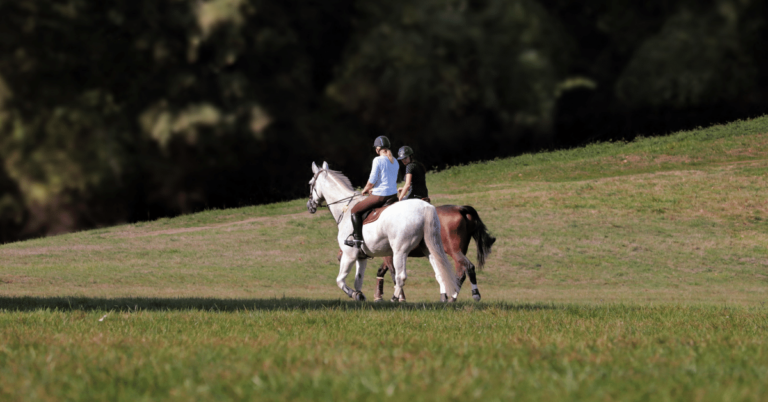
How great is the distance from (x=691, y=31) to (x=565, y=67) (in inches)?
181

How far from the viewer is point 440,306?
1104cm

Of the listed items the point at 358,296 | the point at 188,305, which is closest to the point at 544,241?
the point at 358,296

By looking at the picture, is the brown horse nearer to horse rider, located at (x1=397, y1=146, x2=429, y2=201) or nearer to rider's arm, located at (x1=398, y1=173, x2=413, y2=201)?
horse rider, located at (x1=397, y1=146, x2=429, y2=201)

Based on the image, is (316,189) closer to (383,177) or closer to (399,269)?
(383,177)

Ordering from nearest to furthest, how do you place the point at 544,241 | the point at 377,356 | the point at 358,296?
the point at 377,356, the point at 358,296, the point at 544,241

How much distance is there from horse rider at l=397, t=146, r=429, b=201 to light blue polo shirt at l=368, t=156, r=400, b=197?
81 cm

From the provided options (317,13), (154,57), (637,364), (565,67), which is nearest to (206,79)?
(154,57)

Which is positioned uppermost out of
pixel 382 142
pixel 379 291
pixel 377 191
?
pixel 382 142

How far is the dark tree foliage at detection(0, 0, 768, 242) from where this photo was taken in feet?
37.6

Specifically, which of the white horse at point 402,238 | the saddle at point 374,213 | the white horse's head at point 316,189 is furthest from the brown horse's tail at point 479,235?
the white horse's head at point 316,189

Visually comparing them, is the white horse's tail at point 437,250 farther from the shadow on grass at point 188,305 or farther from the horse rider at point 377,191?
the shadow on grass at point 188,305

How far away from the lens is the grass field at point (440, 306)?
4.61 meters

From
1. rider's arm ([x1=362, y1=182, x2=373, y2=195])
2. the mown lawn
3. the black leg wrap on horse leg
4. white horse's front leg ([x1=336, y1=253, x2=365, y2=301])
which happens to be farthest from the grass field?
rider's arm ([x1=362, y1=182, x2=373, y2=195])

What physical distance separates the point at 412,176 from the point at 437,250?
2238 mm
